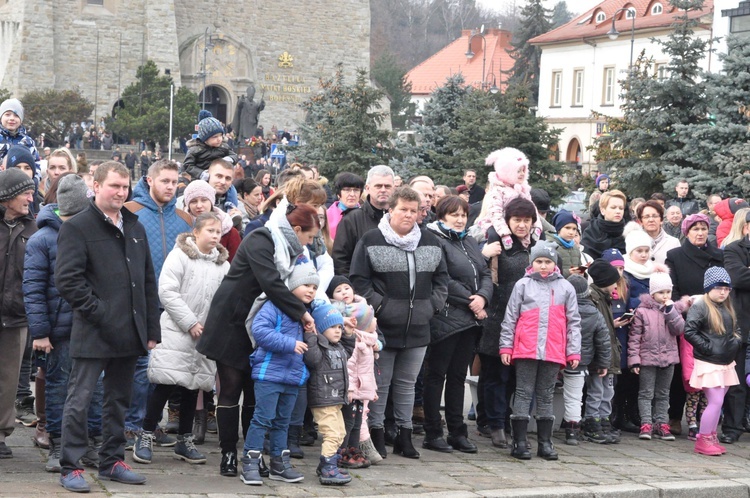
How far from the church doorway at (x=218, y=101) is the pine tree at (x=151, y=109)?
582cm

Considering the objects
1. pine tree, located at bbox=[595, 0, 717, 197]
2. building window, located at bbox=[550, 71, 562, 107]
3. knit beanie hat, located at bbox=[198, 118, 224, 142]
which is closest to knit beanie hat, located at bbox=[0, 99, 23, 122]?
knit beanie hat, located at bbox=[198, 118, 224, 142]

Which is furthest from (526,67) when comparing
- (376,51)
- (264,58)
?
(376,51)

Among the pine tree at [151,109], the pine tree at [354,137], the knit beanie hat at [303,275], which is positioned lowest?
the knit beanie hat at [303,275]

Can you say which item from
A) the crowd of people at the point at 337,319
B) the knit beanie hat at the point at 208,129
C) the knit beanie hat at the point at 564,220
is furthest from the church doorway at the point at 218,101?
the knit beanie hat at the point at 564,220

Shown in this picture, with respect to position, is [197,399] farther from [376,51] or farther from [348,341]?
[376,51]

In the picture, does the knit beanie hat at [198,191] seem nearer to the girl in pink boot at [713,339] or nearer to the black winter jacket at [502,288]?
the black winter jacket at [502,288]

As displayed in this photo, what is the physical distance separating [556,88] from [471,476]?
55.1 m

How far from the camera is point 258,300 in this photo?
7406 mm

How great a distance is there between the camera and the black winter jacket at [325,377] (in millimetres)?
7605

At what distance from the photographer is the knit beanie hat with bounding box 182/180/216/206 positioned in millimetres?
8562

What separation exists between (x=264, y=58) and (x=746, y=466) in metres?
52.1

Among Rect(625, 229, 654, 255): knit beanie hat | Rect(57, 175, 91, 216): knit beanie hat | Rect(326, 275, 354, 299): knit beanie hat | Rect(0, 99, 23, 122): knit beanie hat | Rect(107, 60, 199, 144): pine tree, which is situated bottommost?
Rect(326, 275, 354, 299): knit beanie hat

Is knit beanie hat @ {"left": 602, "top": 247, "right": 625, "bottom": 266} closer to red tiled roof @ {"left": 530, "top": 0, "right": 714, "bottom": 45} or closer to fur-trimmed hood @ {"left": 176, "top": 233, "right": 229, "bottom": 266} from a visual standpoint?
fur-trimmed hood @ {"left": 176, "top": 233, "right": 229, "bottom": 266}

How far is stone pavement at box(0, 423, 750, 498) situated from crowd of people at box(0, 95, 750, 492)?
5.3 inches
